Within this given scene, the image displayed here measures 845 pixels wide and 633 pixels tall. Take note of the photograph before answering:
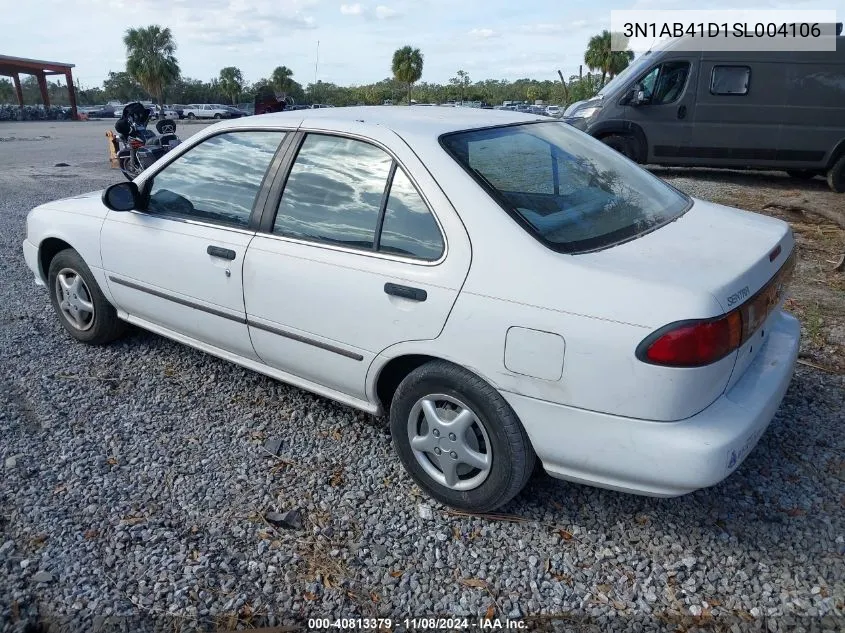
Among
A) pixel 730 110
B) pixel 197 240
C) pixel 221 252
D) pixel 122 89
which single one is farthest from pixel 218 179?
pixel 122 89

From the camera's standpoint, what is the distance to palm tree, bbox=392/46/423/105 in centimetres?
6209

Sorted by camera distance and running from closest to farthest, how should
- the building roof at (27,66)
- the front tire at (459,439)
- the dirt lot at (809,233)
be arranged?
the front tire at (459,439), the dirt lot at (809,233), the building roof at (27,66)

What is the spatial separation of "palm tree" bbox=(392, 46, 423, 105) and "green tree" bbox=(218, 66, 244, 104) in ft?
56.1

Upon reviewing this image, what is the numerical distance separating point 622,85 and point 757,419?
9871mm

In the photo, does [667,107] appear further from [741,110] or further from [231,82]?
[231,82]

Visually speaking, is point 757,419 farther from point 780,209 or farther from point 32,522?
point 780,209

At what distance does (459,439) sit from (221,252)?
1.54 meters

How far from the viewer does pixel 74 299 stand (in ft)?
14.3

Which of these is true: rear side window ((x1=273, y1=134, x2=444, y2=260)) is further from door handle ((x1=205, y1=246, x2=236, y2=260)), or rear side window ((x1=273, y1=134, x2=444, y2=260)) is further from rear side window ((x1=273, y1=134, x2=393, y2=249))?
door handle ((x1=205, y1=246, x2=236, y2=260))

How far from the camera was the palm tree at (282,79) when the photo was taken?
6600cm

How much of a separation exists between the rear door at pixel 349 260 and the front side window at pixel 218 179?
0.20m

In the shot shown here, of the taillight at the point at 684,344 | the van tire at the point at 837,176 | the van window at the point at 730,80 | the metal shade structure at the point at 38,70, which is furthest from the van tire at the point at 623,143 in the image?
the metal shade structure at the point at 38,70

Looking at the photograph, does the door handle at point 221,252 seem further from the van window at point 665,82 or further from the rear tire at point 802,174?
the rear tire at point 802,174

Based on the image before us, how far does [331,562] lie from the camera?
252cm
